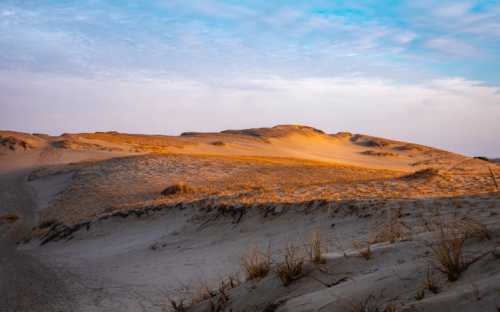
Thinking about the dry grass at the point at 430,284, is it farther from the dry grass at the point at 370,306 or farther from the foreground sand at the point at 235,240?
the dry grass at the point at 370,306

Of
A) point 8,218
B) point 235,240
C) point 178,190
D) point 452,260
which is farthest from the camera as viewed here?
Answer: point 8,218

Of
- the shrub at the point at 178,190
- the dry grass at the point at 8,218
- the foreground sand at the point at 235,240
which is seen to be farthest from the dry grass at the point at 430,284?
the dry grass at the point at 8,218


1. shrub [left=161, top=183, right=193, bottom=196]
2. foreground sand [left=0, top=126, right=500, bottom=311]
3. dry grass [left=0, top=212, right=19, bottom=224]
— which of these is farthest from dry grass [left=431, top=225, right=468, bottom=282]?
dry grass [left=0, top=212, right=19, bottom=224]

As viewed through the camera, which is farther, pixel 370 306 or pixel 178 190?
pixel 178 190

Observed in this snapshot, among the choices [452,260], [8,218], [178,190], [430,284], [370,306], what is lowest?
[8,218]

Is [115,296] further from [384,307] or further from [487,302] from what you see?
[487,302]

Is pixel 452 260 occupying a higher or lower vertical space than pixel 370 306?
higher

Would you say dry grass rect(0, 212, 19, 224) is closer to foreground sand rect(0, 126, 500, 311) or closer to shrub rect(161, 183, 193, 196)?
foreground sand rect(0, 126, 500, 311)

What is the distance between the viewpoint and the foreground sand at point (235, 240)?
3.68m

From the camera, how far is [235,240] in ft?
34.4

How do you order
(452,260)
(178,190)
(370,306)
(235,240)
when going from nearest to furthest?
(370,306) < (452,260) < (235,240) < (178,190)

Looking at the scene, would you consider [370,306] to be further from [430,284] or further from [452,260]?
[452,260]

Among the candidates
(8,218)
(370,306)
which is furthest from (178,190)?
(370,306)

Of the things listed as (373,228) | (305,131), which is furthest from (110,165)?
(305,131)
